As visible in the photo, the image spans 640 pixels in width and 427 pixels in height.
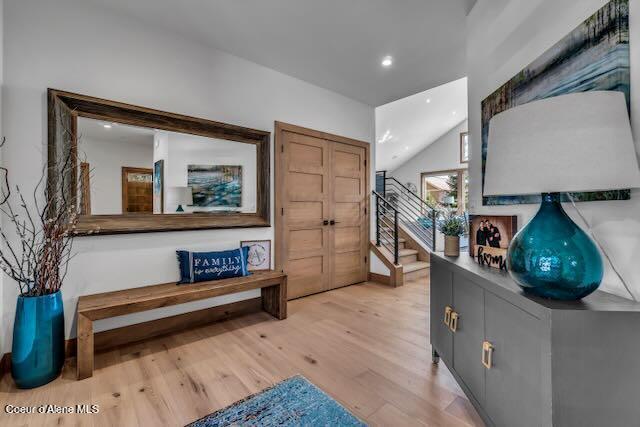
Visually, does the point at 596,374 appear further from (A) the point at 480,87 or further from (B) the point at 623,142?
(A) the point at 480,87

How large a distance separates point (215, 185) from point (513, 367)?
2670mm

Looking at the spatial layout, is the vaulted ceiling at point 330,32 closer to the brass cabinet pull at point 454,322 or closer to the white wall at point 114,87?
the white wall at point 114,87

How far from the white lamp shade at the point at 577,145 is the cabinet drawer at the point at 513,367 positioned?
1.60 ft

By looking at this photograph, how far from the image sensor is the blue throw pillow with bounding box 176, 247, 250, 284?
257cm

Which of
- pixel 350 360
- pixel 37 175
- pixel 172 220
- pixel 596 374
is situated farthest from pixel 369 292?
pixel 37 175

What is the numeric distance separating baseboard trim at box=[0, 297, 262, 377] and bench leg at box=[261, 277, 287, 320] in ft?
0.44

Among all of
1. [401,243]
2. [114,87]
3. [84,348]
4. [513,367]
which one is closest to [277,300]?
[84,348]

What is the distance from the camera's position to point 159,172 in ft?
8.41

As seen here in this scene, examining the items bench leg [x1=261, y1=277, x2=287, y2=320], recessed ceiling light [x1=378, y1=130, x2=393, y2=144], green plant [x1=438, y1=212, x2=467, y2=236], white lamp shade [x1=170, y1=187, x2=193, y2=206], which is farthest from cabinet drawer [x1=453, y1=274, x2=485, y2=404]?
recessed ceiling light [x1=378, y1=130, x2=393, y2=144]

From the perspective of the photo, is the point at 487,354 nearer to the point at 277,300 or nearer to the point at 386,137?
the point at 277,300

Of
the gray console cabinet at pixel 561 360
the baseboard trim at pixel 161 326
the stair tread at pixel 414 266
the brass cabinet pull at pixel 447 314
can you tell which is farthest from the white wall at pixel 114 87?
the gray console cabinet at pixel 561 360

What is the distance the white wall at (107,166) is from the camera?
2.23 meters

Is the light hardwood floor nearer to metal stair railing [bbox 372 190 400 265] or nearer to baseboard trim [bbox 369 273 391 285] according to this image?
baseboard trim [bbox 369 273 391 285]

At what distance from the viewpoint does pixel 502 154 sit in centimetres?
102
